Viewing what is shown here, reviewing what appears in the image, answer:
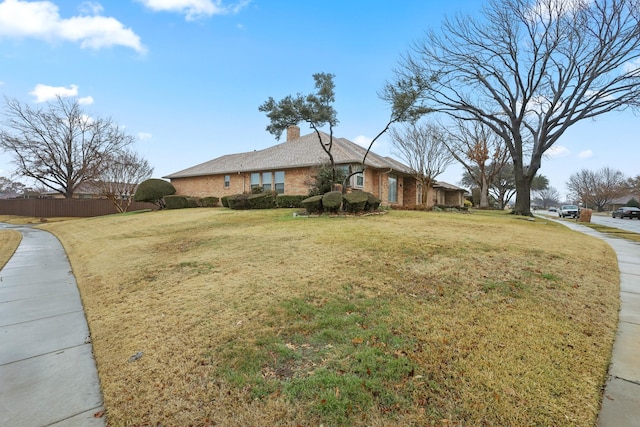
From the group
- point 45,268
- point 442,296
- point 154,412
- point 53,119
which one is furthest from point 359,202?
point 53,119

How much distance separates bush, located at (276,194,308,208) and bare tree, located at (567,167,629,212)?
58.2m

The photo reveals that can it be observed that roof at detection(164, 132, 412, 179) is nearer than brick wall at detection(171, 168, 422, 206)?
Yes

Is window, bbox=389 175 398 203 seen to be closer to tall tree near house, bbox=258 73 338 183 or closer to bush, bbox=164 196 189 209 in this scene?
tall tree near house, bbox=258 73 338 183

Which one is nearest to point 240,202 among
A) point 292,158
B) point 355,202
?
point 292,158

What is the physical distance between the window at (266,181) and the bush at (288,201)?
11.1 feet

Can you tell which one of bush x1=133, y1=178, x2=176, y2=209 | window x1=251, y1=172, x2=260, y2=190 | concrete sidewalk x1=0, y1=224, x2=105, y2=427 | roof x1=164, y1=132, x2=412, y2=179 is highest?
roof x1=164, y1=132, x2=412, y2=179

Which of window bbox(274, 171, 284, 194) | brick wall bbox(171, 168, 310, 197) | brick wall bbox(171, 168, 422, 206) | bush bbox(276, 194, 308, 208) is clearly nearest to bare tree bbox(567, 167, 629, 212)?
brick wall bbox(171, 168, 422, 206)

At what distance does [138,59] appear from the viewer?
12336mm

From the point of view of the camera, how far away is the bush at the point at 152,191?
22.0m

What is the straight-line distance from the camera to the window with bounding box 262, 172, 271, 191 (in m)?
20.5

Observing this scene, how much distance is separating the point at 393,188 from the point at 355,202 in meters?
9.90

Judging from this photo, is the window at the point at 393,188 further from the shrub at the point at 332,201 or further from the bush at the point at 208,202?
the bush at the point at 208,202

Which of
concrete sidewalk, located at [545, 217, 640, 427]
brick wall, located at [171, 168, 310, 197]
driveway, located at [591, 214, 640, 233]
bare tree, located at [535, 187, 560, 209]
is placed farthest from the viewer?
bare tree, located at [535, 187, 560, 209]

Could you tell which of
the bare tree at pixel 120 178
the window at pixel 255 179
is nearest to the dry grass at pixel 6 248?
the window at pixel 255 179
